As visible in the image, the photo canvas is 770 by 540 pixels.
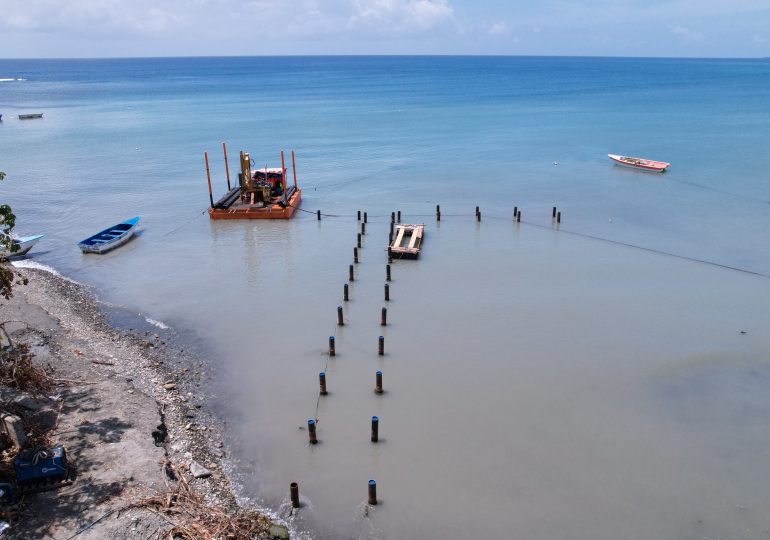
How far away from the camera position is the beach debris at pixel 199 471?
12.8 m

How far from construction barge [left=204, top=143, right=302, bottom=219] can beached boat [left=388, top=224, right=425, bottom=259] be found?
8065mm

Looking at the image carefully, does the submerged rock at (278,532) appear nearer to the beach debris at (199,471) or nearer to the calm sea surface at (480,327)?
the calm sea surface at (480,327)

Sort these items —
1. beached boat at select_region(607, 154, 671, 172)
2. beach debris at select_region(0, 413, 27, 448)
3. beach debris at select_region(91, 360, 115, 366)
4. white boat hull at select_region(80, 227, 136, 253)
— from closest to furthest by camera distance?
beach debris at select_region(0, 413, 27, 448)
beach debris at select_region(91, 360, 115, 366)
white boat hull at select_region(80, 227, 136, 253)
beached boat at select_region(607, 154, 671, 172)

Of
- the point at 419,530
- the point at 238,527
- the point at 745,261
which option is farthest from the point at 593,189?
the point at 238,527

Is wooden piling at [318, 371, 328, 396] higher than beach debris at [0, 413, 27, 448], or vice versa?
beach debris at [0, 413, 27, 448]

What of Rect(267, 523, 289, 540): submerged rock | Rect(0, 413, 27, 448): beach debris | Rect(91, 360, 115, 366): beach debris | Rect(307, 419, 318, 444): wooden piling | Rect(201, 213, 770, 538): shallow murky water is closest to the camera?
Rect(267, 523, 289, 540): submerged rock

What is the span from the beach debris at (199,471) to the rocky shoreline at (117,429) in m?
0.03

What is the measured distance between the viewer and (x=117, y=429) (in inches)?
532

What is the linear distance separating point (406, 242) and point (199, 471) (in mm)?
17916

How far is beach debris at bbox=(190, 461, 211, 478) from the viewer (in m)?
12.8

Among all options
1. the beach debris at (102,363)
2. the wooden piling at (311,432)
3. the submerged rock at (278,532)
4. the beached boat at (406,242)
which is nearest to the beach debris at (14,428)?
the beach debris at (102,363)

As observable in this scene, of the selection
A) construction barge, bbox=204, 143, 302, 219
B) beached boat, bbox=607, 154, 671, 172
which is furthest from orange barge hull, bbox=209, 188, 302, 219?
beached boat, bbox=607, 154, 671, 172

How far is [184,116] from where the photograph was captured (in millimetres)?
86375

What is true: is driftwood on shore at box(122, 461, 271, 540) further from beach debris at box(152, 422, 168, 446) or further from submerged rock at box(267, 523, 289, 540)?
beach debris at box(152, 422, 168, 446)
